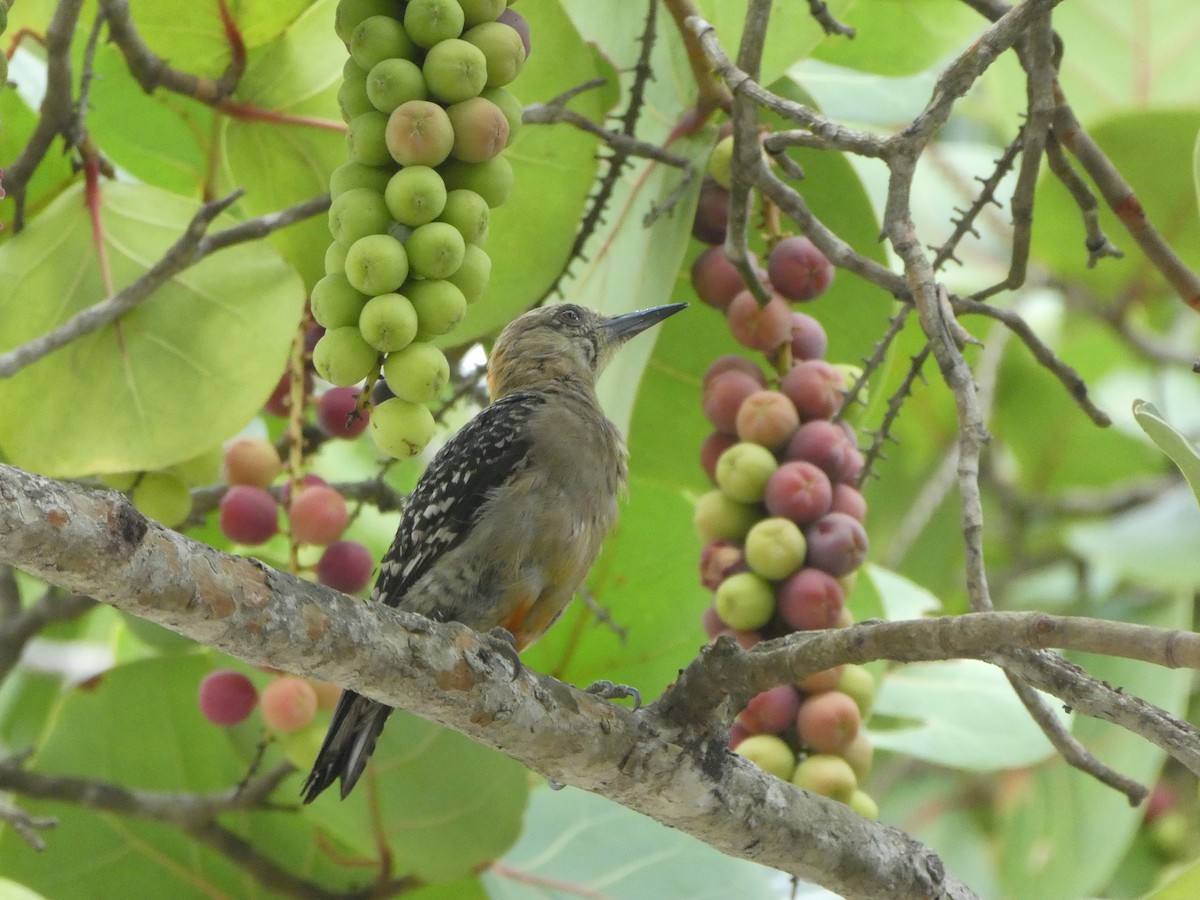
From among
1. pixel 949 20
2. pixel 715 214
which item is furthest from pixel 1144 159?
pixel 715 214

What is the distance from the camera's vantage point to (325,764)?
206 centimetres

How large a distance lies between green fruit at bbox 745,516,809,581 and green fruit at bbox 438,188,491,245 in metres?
0.72

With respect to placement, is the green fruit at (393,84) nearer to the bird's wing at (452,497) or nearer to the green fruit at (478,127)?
the green fruit at (478,127)

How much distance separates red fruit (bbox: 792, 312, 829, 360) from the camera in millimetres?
2160

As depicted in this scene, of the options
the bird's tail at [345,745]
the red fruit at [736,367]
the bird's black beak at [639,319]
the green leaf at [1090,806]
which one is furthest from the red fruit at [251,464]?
the green leaf at [1090,806]

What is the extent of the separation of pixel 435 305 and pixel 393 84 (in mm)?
208

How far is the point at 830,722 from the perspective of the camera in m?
1.85

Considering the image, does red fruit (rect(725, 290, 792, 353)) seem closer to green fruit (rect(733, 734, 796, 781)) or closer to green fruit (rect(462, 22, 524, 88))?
green fruit (rect(733, 734, 796, 781))

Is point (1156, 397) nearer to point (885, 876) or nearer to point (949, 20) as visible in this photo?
point (949, 20)

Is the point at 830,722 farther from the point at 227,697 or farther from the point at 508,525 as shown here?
the point at 227,697

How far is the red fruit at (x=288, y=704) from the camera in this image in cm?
208

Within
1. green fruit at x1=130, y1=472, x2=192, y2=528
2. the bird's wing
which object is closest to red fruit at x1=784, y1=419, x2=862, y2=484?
the bird's wing

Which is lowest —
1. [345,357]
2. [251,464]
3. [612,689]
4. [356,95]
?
[612,689]

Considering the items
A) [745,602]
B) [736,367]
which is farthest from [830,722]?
[736,367]
